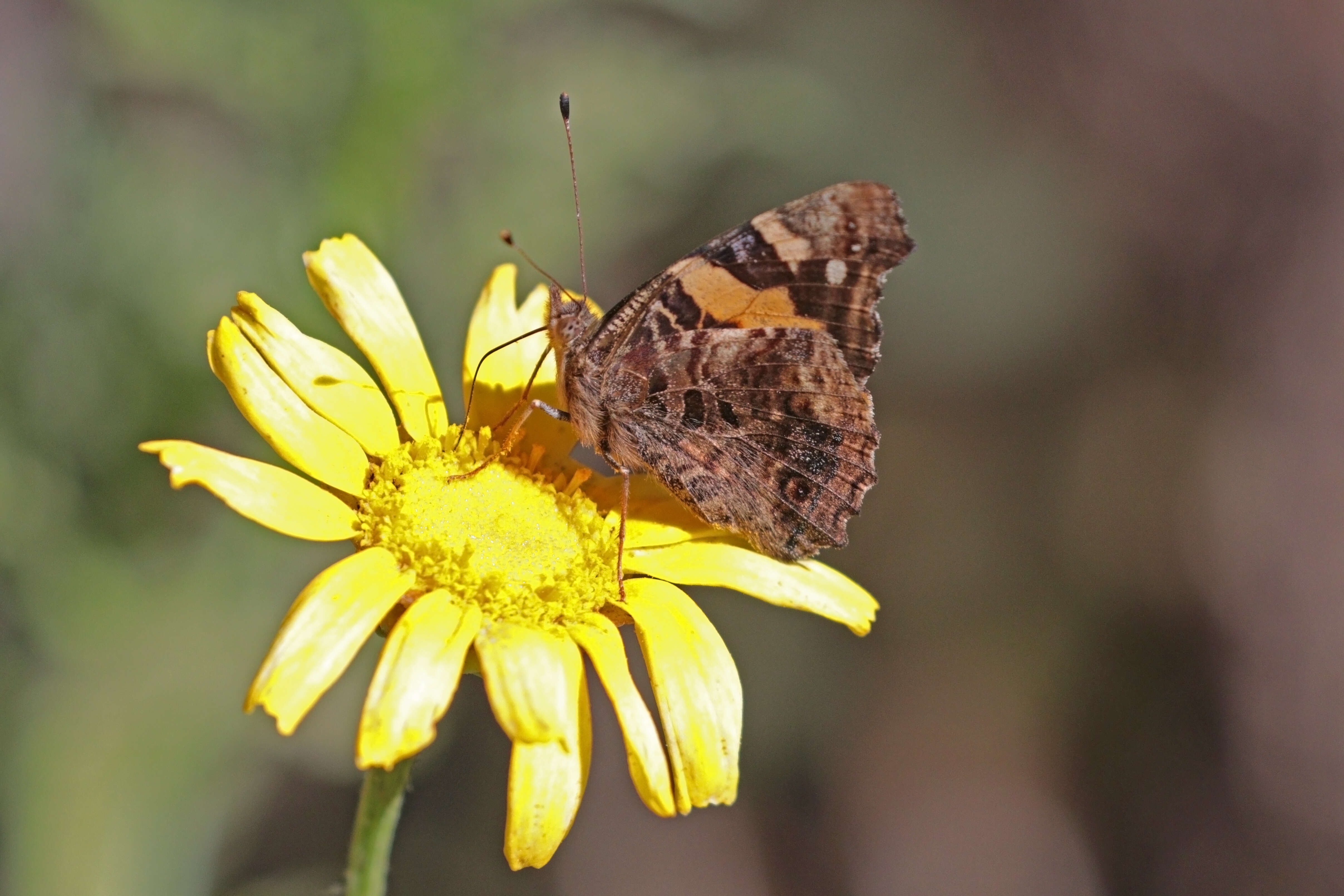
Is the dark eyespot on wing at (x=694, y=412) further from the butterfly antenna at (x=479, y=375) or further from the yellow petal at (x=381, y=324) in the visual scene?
the yellow petal at (x=381, y=324)

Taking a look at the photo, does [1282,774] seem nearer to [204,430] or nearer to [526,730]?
[526,730]

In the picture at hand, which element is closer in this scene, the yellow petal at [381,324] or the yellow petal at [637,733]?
the yellow petal at [637,733]

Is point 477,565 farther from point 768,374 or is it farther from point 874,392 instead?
point 874,392

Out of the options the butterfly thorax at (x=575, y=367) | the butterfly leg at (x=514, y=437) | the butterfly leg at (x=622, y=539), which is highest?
the butterfly thorax at (x=575, y=367)

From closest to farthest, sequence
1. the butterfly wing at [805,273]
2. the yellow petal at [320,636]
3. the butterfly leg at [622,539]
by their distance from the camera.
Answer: the yellow petal at [320,636]
the butterfly leg at [622,539]
the butterfly wing at [805,273]

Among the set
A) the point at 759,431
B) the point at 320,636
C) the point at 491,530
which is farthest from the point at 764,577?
the point at 320,636

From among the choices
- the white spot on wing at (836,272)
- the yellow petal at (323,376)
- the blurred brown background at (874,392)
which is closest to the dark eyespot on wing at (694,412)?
the white spot on wing at (836,272)

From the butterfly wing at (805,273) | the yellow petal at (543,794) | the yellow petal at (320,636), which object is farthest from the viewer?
the butterfly wing at (805,273)
